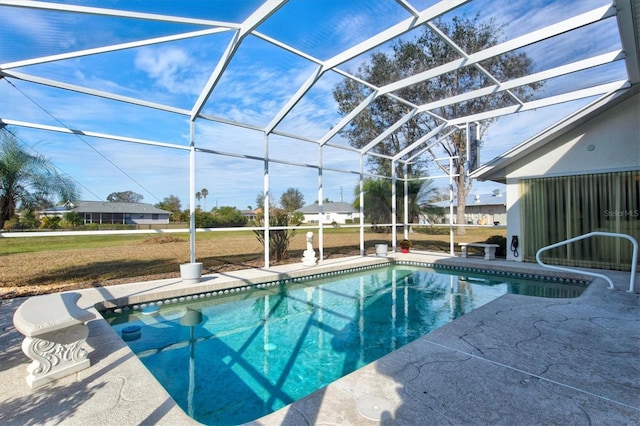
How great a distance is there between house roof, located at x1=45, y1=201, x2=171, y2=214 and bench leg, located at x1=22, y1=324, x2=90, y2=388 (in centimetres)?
425

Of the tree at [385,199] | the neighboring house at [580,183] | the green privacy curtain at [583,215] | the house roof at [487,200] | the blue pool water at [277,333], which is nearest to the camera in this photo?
the blue pool water at [277,333]

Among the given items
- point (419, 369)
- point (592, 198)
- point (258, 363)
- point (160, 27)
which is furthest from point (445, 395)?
point (592, 198)

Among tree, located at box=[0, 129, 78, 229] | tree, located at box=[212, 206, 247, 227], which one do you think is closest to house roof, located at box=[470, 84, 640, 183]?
tree, located at box=[212, 206, 247, 227]

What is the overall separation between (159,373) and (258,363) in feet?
3.65

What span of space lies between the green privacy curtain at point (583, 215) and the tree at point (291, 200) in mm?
7072

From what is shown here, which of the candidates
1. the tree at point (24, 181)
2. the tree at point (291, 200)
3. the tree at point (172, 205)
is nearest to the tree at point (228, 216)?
the tree at point (172, 205)

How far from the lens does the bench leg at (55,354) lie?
2693mm

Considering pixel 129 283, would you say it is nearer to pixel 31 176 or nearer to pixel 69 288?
pixel 69 288

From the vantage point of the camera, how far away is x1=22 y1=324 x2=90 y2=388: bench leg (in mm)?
2693

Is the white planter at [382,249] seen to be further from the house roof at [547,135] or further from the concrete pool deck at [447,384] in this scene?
the concrete pool deck at [447,384]

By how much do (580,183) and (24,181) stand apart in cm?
1265

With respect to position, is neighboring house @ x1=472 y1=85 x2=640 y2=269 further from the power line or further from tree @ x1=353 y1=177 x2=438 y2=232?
the power line

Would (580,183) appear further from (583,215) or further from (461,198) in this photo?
(461,198)

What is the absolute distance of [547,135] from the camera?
827 cm
